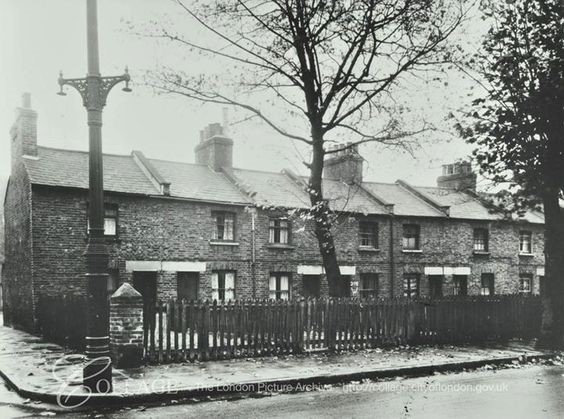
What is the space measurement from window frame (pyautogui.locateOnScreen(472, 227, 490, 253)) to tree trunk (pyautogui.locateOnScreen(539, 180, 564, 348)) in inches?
626

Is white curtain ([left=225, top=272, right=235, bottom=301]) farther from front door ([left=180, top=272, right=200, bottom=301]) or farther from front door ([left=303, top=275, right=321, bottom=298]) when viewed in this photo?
front door ([left=303, top=275, right=321, bottom=298])

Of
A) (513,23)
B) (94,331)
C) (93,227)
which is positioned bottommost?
(94,331)

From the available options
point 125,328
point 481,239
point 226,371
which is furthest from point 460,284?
point 125,328

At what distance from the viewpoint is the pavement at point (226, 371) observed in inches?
336

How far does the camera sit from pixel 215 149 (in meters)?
28.5

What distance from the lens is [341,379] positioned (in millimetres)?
10164

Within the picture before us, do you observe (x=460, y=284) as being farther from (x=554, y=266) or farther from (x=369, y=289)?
(x=554, y=266)

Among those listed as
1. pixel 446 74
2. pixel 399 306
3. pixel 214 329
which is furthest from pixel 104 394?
pixel 446 74

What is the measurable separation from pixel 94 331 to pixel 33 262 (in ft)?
42.5

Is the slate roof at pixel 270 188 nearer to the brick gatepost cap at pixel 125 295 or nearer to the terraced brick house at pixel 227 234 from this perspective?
the terraced brick house at pixel 227 234

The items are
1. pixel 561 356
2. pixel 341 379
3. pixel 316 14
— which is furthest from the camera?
pixel 316 14

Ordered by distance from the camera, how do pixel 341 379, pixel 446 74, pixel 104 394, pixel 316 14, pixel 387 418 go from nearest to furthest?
pixel 387 418, pixel 104 394, pixel 341 379, pixel 316 14, pixel 446 74

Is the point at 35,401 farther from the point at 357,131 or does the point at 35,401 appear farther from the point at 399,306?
the point at 357,131

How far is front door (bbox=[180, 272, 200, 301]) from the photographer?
23172 mm
